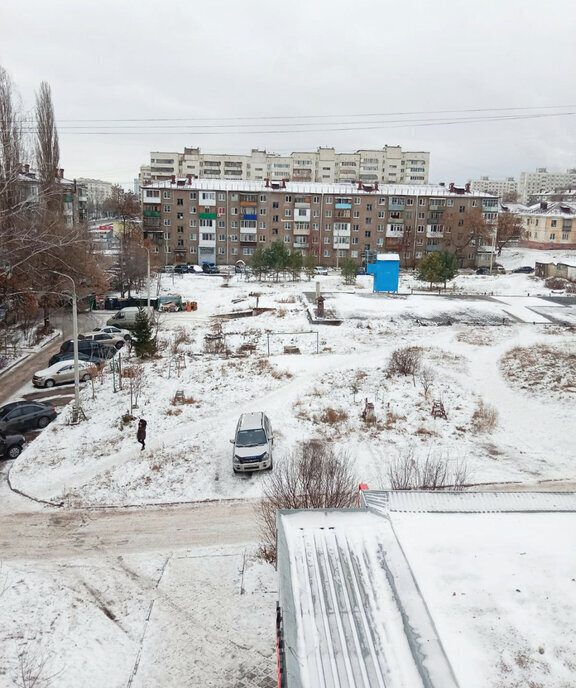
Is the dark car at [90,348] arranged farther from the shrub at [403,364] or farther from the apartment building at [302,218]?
the apartment building at [302,218]

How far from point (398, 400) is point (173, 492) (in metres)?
9.68

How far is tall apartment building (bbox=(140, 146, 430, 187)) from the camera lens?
10812 centimetres

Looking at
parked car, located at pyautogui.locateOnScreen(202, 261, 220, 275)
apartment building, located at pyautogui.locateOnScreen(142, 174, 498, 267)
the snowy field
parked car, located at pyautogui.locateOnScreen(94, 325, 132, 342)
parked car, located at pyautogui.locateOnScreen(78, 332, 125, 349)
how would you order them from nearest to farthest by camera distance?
the snowy field, parked car, located at pyautogui.locateOnScreen(78, 332, 125, 349), parked car, located at pyautogui.locateOnScreen(94, 325, 132, 342), parked car, located at pyautogui.locateOnScreen(202, 261, 220, 275), apartment building, located at pyautogui.locateOnScreen(142, 174, 498, 267)

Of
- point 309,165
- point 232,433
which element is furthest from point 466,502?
point 309,165

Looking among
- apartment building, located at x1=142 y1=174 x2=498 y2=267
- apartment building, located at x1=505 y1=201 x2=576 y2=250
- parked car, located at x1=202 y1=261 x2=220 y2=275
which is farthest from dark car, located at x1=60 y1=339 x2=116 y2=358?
apartment building, located at x1=505 y1=201 x2=576 y2=250

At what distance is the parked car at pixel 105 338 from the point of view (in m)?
29.8

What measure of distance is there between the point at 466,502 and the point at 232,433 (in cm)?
1056

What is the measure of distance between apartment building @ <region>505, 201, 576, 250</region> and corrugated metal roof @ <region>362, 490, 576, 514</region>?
238ft

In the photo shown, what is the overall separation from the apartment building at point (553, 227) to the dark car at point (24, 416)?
70894mm

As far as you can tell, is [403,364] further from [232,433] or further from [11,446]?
[11,446]

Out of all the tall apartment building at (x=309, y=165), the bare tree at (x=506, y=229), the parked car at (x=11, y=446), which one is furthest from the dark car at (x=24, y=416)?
the tall apartment building at (x=309, y=165)

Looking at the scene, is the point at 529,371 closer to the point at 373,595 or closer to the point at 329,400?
the point at 329,400

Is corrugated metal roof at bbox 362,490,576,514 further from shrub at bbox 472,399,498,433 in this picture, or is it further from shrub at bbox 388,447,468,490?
shrub at bbox 472,399,498,433

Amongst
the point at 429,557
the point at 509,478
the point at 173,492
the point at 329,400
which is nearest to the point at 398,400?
the point at 329,400
